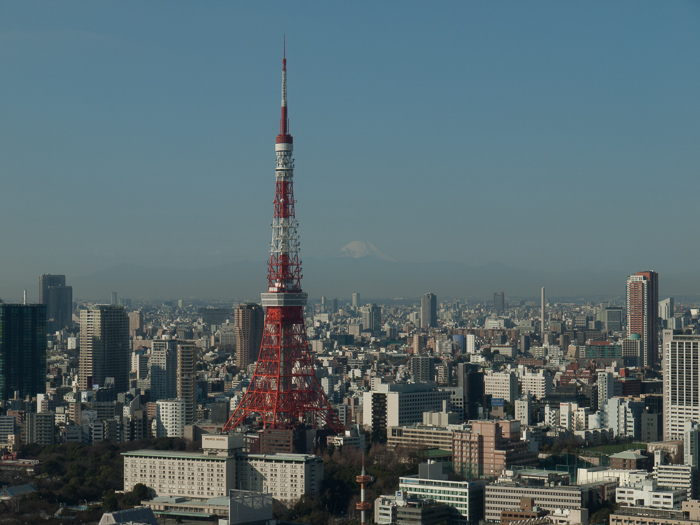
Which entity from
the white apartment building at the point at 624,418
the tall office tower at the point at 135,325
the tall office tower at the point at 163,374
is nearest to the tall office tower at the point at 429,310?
the tall office tower at the point at 135,325

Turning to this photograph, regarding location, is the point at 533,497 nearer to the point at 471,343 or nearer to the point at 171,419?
the point at 171,419

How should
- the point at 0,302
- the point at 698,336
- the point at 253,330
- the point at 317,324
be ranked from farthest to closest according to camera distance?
the point at 317,324 → the point at 253,330 → the point at 0,302 → the point at 698,336

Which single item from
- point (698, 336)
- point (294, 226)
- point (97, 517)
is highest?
point (294, 226)

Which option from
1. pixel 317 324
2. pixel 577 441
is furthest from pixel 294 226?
pixel 317 324

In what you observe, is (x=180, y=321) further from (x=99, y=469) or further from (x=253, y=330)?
(x=99, y=469)

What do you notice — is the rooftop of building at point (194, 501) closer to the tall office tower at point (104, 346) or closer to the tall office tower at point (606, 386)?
the tall office tower at point (606, 386)

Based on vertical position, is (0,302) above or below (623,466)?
above

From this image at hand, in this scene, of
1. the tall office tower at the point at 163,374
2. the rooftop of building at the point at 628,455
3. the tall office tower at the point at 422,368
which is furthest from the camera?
the tall office tower at the point at 422,368
